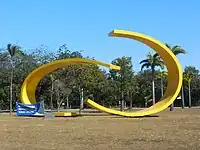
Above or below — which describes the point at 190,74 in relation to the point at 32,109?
above

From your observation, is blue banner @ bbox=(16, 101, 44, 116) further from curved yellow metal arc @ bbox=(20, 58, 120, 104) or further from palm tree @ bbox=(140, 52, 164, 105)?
palm tree @ bbox=(140, 52, 164, 105)

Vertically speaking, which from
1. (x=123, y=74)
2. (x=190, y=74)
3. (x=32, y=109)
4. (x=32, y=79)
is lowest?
(x=32, y=109)

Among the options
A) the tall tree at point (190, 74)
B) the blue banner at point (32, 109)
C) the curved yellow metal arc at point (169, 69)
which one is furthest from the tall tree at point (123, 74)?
the curved yellow metal arc at point (169, 69)

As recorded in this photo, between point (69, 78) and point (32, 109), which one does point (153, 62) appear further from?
point (32, 109)

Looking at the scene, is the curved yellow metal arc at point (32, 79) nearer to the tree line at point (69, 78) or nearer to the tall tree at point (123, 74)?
the tree line at point (69, 78)

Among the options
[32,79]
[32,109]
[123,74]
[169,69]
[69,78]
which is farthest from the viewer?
[123,74]

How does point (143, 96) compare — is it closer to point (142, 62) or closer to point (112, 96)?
point (112, 96)

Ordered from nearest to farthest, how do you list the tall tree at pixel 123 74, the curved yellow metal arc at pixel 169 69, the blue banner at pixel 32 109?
the curved yellow metal arc at pixel 169 69
the blue banner at pixel 32 109
the tall tree at pixel 123 74

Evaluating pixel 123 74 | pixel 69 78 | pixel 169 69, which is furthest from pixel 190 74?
pixel 169 69

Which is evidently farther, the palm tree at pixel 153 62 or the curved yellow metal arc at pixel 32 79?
the palm tree at pixel 153 62

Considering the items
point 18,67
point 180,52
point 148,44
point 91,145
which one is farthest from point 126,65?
point 91,145

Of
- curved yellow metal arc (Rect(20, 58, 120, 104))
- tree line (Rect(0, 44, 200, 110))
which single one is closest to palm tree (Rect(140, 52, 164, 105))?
tree line (Rect(0, 44, 200, 110))

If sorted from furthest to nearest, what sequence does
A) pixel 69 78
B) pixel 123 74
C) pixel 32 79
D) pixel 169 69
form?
pixel 123 74
pixel 69 78
pixel 32 79
pixel 169 69

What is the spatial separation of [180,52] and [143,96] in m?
41.3
